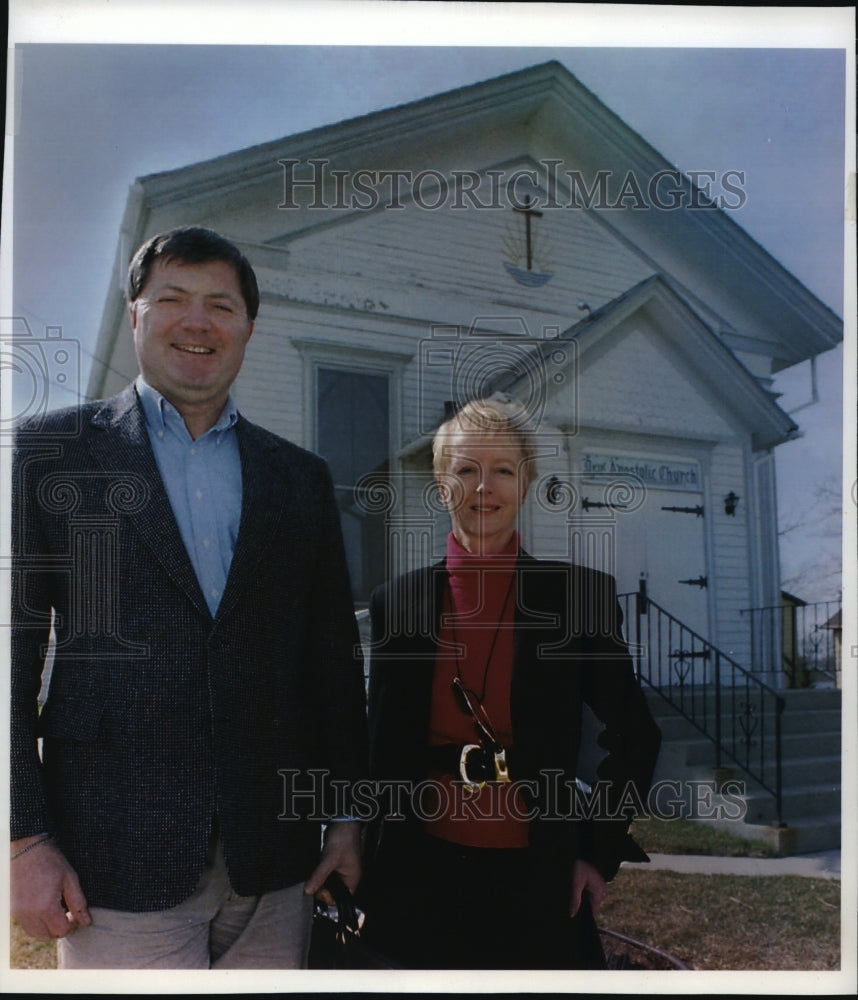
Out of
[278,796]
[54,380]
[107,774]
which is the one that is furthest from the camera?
[54,380]

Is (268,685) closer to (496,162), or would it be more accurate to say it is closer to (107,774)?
(107,774)

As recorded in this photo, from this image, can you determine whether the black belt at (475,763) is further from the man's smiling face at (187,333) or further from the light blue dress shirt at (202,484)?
the man's smiling face at (187,333)

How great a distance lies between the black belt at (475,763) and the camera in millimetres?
2539

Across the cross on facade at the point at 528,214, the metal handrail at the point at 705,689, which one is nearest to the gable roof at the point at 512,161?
the cross on facade at the point at 528,214

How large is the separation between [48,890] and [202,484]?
3.69ft

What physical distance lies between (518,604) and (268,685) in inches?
30.0

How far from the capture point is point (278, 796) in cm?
253

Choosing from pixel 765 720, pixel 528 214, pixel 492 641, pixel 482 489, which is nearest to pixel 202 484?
pixel 482 489

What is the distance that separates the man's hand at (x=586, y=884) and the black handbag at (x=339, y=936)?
615mm

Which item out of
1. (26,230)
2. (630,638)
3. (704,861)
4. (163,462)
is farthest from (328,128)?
(704,861)

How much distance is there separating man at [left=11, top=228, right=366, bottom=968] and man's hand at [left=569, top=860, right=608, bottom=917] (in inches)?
25.3

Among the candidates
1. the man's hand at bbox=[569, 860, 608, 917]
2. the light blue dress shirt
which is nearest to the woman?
the man's hand at bbox=[569, 860, 608, 917]

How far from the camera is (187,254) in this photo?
2535 mm

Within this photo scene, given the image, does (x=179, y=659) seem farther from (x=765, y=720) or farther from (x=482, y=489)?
(x=765, y=720)
